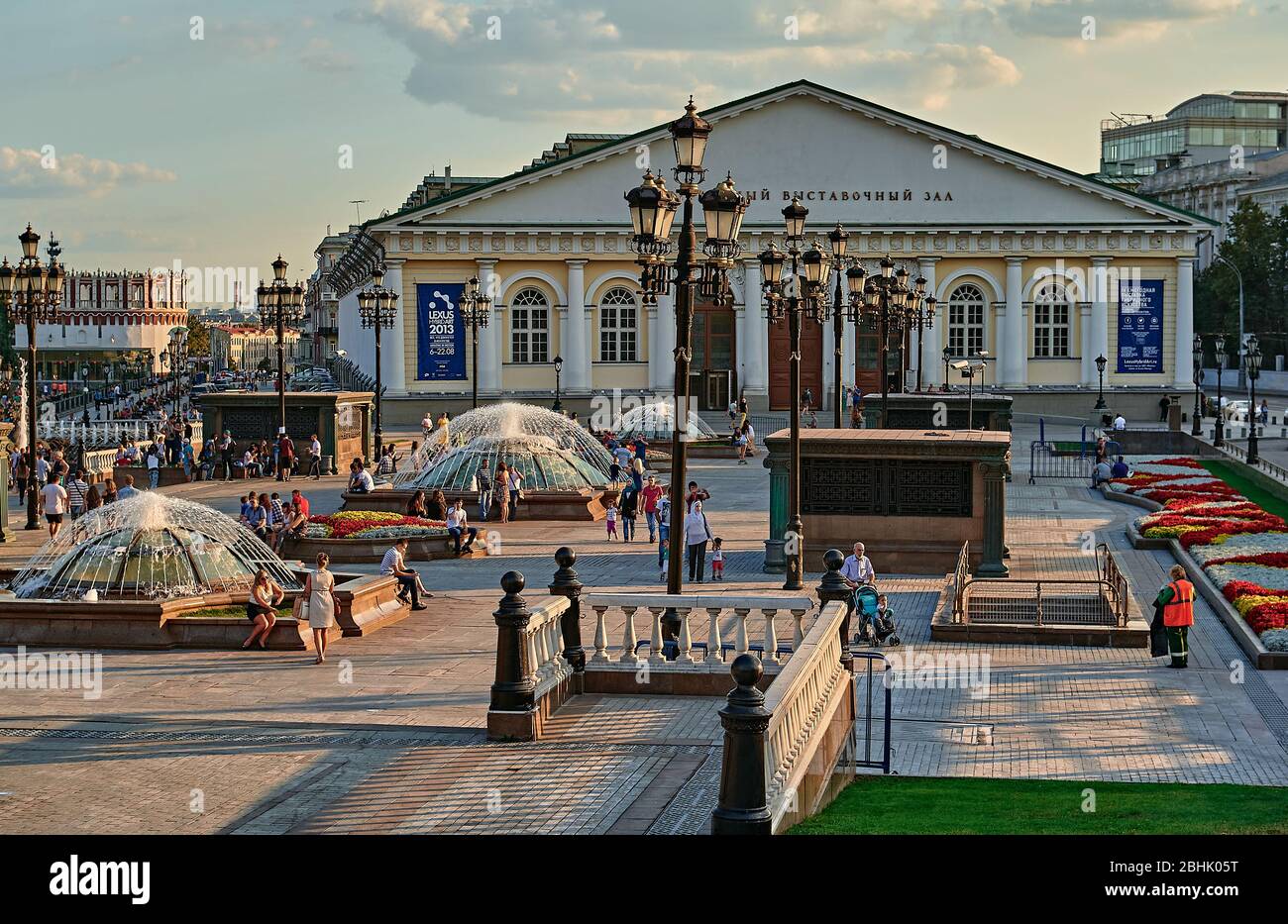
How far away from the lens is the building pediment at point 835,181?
76250 mm

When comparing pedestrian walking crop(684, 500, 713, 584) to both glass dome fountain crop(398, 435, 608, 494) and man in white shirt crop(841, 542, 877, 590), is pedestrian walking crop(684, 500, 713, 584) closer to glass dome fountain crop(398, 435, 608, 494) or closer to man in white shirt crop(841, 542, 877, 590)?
man in white shirt crop(841, 542, 877, 590)

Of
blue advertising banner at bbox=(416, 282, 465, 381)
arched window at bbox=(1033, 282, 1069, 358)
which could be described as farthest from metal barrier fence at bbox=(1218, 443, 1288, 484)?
blue advertising banner at bbox=(416, 282, 465, 381)

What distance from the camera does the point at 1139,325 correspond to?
77.9 m

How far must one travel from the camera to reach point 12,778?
14336 mm

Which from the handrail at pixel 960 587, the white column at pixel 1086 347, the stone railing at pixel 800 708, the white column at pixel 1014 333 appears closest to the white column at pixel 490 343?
the white column at pixel 1014 333

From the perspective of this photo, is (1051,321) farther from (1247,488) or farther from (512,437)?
(512,437)

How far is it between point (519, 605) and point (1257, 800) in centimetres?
630

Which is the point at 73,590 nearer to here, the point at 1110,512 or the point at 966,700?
the point at 966,700

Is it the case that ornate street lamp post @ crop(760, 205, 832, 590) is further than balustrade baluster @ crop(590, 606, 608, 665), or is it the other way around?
ornate street lamp post @ crop(760, 205, 832, 590)

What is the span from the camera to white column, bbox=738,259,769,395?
78.2 m

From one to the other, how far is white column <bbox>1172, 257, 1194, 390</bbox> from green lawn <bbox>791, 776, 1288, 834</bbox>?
218ft

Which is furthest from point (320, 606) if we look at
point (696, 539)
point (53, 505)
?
point (53, 505)
